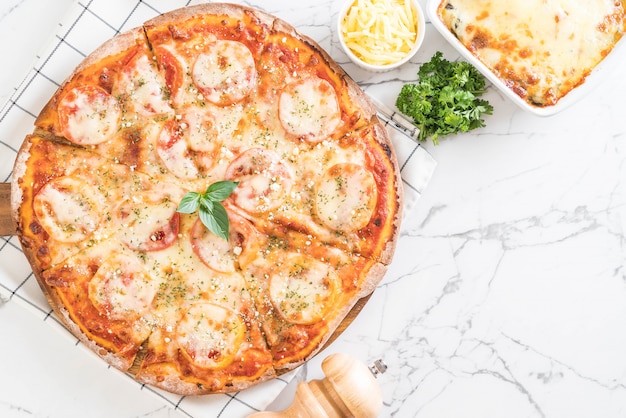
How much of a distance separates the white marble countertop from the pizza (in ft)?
1.83

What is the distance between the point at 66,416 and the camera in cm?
484

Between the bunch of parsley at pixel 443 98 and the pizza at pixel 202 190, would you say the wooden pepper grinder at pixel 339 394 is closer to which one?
the pizza at pixel 202 190

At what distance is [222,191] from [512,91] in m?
1.94

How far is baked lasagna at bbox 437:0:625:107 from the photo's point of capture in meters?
4.26

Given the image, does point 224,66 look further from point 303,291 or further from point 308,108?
point 303,291

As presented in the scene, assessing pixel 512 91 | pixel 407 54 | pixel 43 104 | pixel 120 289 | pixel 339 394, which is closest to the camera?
pixel 339 394

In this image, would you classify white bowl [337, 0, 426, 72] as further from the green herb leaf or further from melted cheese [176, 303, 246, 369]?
melted cheese [176, 303, 246, 369]

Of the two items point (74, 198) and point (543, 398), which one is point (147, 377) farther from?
point (543, 398)

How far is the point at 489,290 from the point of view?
4.89 meters

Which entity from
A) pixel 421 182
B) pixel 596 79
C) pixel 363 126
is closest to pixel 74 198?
pixel 363 126

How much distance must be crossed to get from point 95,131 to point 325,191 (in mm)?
1493

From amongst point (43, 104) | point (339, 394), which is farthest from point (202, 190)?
point (339, 394)

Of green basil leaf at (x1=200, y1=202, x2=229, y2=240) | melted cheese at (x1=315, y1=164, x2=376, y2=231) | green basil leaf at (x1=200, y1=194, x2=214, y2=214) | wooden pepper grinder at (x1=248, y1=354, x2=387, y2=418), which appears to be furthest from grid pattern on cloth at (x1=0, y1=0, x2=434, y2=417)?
green basil leaf at (x1=200, y1=194, x2=214, y2=214)

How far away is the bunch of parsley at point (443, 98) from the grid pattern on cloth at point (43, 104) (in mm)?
155
